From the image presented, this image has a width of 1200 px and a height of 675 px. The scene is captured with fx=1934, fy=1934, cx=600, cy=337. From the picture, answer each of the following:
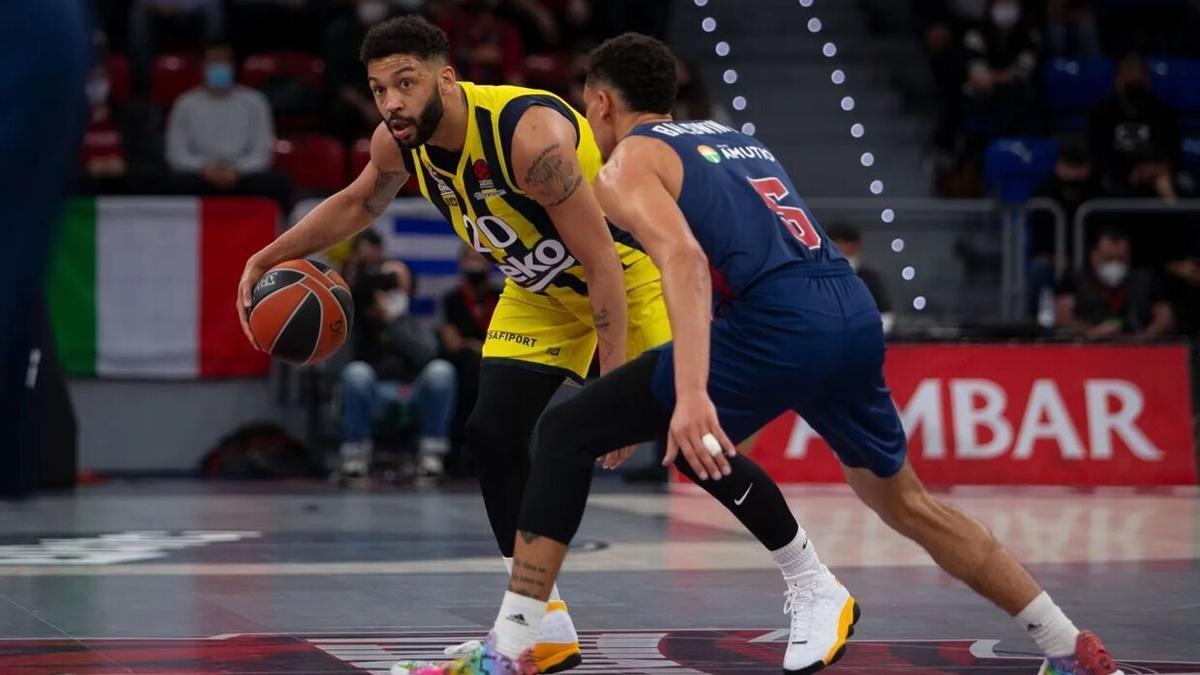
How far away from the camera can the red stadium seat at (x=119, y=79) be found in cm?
1529

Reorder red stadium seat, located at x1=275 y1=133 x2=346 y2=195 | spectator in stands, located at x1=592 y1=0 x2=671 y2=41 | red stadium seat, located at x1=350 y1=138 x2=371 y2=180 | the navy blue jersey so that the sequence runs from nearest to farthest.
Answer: the navy blue jersey, red stadium seat, located at x1=350 y1=138 x2=371 y2=180, red stadium seat, located at x1=275 y1=133 x2=346 y2=195, spectator in stands, located at x1=592 y1=0 x2=671 y2=41

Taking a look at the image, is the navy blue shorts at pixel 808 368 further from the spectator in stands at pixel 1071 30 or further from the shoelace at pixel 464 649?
the spectator in stands at pixel 1071 30

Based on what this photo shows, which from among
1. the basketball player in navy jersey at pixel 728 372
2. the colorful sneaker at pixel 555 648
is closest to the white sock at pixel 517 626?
the basketball player in navy jersey at pixel 728 372

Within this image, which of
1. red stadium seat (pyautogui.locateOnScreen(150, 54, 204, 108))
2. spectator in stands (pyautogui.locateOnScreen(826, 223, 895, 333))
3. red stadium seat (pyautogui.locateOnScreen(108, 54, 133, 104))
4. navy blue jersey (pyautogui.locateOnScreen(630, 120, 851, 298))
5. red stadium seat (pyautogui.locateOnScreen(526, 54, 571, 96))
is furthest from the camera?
red stadium seat (pyautogui.locateOnScreen(150, 54, 204, 108))

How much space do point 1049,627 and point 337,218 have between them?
8.21 ft

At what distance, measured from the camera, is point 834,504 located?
1140 centimetres

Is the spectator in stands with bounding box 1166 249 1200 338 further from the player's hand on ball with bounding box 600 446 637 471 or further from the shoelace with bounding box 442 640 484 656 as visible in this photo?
the shoelace with bounding box 442 640 484 656

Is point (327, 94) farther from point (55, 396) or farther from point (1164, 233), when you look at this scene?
point (1164, 233)

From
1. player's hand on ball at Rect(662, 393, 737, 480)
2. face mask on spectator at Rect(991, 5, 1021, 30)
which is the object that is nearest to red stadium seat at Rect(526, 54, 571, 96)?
face mask on spectator at Rect(991, 5, 1021, 30)

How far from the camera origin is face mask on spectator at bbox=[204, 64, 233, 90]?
14.3m

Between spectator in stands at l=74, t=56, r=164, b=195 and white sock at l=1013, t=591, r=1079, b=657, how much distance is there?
9.39m

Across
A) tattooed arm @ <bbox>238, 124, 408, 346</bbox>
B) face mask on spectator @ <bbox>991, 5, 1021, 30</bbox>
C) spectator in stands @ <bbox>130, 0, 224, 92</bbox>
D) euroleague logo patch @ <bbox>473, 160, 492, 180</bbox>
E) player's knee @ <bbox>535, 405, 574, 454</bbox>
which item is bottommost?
player's knee @ <bbox>535, 405, 574, 454</bbox>

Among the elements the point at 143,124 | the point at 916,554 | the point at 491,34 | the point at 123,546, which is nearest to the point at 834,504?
the point at 916,554

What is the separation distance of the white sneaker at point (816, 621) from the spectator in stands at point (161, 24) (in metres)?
11.2
